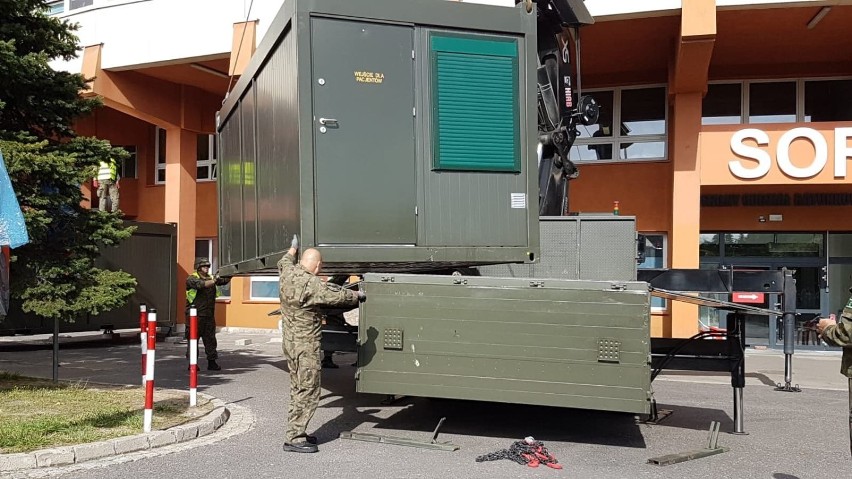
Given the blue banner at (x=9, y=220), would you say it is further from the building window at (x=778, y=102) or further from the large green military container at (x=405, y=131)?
the building window at (x=778, y=102)

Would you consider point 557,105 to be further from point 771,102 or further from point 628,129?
point 771,102

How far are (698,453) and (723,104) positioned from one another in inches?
507

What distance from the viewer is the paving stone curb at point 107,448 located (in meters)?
5.40

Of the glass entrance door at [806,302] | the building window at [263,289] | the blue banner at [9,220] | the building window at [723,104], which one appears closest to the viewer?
the blue banner at [9,220]

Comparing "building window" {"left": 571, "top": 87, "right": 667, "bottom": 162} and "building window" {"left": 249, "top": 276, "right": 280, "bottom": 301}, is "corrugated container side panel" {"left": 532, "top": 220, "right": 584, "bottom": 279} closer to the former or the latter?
"building window" {"left": 571, "top": 87, "right": 667, "bottom": 162}

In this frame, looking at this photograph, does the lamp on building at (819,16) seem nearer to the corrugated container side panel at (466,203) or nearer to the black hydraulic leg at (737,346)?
the black hydraulic leg at (737,346)

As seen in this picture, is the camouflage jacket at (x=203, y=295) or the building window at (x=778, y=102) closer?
the camouflage jacket at (x=203, y=295)

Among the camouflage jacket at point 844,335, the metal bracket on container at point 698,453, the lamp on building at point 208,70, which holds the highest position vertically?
the lamp on building at point 208,70

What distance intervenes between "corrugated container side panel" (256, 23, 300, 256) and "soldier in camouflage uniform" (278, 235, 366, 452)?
0.46m

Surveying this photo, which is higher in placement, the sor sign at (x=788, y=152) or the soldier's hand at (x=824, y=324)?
the sor sign at (x=788, y=152)

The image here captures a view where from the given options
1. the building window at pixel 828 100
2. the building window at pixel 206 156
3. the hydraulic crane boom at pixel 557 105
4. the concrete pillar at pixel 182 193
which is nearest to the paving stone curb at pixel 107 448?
the hydraulic crane boom at pixel 557 105

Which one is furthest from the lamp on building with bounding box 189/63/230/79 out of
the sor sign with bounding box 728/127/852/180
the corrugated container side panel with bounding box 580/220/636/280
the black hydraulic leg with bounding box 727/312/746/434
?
the black hydraulic leg with bounding box 727/312/746/434

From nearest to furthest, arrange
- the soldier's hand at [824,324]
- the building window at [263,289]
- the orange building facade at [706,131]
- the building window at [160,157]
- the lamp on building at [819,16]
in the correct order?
the soldier's hand at [824,324] < the lamp on building at [819,16] < the orange building facade at [706,131] < the building window at [263,289] < the building window at [160,157]

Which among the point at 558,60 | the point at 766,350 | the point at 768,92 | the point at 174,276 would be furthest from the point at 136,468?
the point at 768,92
